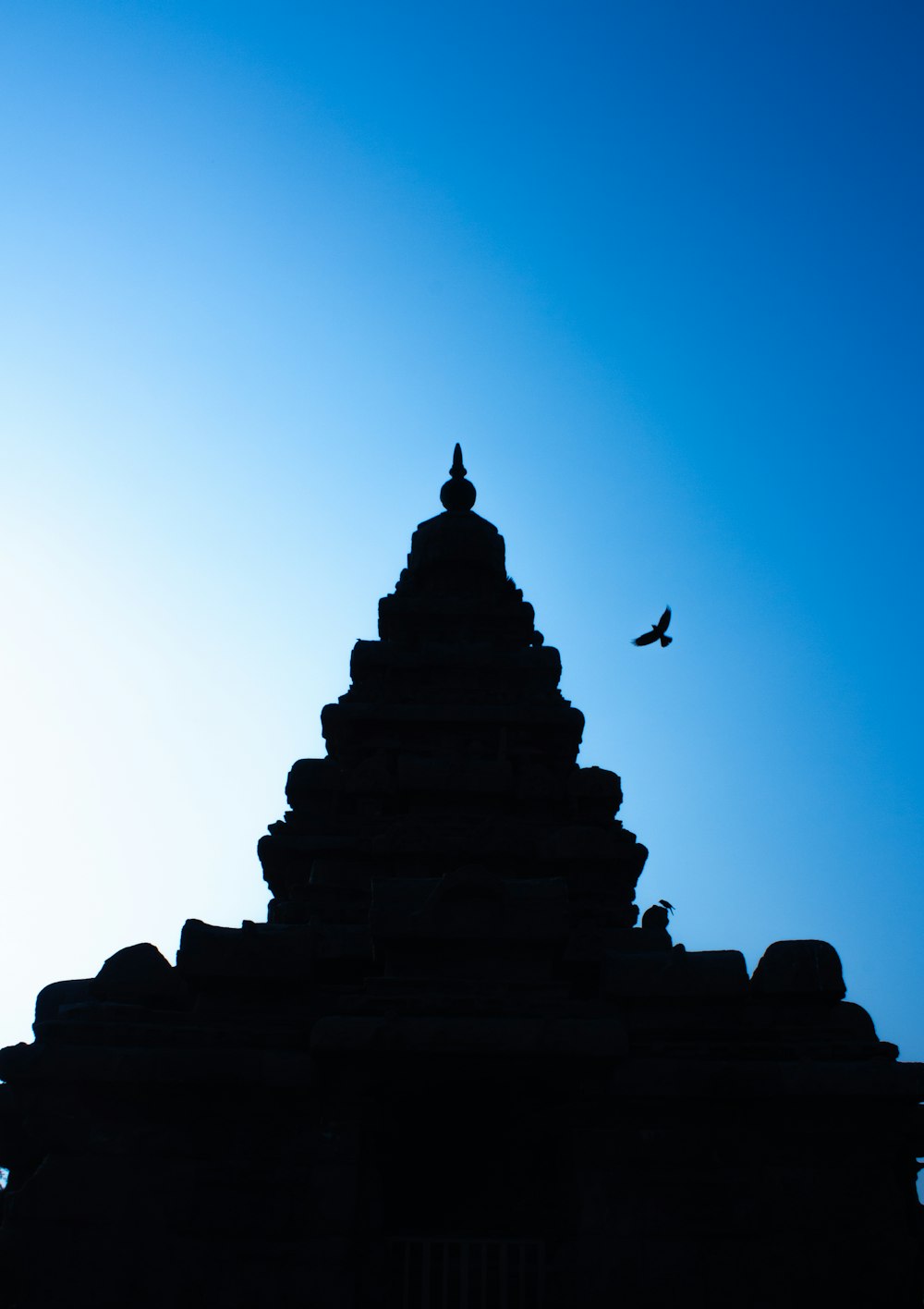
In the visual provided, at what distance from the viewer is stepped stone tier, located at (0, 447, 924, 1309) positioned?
8258mm

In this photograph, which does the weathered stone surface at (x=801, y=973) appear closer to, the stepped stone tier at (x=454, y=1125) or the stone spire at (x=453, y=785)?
the stepped stone tier at (x=454, y=1125)

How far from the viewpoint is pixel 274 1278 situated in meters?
8.20

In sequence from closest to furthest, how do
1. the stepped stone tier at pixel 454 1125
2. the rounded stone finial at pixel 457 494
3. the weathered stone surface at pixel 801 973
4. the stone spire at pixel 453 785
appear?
the stepped stone tier at pixel 454 1125, the weathered stone surface at pixel 801 973, the stone spire at pixel 453 785, the rounded stone finial at pixel 457 494

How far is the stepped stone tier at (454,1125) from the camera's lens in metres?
8.26

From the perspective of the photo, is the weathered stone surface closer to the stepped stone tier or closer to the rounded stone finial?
the stepped stone tier

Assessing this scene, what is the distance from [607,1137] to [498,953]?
6.08ft

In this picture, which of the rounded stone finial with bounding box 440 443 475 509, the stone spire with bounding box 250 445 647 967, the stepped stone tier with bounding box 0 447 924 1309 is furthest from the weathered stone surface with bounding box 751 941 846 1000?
the rounded stone finial with bounding box 440 443 475 509

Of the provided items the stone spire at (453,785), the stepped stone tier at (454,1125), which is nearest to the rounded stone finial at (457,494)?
the stone spire at (453,785)

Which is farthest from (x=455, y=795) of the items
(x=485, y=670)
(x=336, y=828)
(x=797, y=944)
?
(x=797, y=944)

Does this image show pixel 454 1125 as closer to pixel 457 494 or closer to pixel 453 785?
pixel 453 785

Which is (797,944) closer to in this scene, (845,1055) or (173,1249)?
(845,1055)

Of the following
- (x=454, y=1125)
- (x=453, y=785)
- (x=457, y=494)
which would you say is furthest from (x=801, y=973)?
(x=457, y=494)

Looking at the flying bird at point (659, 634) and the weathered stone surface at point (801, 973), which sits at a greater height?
the flying bird at point (659, 634)

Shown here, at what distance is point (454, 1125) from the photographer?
9617 millimetres
